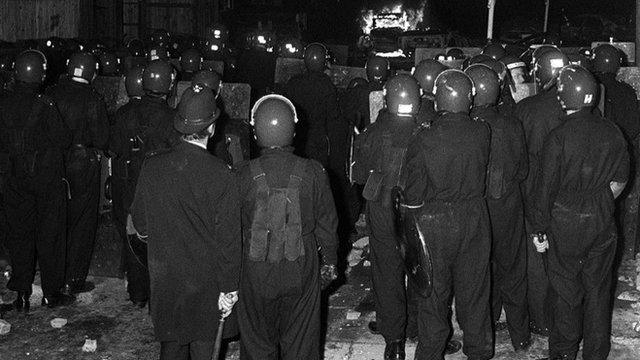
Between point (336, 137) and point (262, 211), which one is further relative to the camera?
point (336, 137)

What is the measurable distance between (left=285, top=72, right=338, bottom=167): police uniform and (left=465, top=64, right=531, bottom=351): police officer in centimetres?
358

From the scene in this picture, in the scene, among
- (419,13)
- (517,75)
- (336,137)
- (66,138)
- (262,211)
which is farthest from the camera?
(419,13)

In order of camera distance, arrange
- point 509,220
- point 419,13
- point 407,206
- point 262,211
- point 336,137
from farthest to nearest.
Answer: point 419,13 → point 336,137 → point 509,220 → point 407,206 → point 262,211

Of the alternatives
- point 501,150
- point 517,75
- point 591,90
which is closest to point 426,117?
point 501,150

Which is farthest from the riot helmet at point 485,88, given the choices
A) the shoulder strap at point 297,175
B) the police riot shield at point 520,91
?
the shoulder strap at point 297,175

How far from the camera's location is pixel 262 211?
4742mm

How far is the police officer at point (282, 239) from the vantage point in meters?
4.74

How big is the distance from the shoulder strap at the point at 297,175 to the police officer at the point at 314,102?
16.4 feet

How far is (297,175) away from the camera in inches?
187

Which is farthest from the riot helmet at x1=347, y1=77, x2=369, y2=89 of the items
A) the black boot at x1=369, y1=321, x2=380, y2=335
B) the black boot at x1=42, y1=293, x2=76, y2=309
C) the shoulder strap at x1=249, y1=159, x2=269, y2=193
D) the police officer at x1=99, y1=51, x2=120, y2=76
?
the shoulder strap at x1=249, y1=159, x2=269, y2=193

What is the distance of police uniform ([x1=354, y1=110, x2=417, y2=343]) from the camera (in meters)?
6.01

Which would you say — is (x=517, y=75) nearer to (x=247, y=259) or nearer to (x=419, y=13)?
(x=247, y=259)

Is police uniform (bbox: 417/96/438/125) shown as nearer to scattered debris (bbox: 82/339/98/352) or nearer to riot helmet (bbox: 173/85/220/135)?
riot helmet (bbox: 173/85/220/135)

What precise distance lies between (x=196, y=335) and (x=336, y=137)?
576 centimetres
